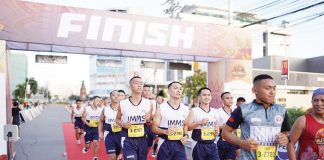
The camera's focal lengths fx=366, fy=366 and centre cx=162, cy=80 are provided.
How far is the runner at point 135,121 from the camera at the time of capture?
6.55 m

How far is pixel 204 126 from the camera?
6.73 m

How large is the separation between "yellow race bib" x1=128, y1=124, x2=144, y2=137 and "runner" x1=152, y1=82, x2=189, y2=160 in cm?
59

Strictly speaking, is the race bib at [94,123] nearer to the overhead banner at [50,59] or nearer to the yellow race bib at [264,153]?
the overhead banner at [50,59]

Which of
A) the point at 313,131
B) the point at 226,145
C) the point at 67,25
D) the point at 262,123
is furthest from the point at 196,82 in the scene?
the point at 262,123

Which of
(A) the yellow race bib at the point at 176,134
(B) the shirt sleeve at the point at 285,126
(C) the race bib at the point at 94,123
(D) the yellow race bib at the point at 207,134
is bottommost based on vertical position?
(C) the race bib at the point at 94,123

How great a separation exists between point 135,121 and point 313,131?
3.49m

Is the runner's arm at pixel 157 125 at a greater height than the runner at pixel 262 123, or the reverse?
the runner at pixel 262 123

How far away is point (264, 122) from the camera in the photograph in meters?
3.74

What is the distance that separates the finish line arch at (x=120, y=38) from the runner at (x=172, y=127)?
558 cm

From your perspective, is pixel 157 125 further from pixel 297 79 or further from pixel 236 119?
pixel 297 79

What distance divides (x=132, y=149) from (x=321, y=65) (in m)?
43.2

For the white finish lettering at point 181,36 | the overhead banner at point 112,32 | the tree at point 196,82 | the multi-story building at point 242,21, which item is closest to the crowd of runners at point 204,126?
the overhead banner at point 112,32

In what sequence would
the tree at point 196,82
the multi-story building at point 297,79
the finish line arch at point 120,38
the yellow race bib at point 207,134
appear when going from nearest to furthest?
the yellow race bib at point 207,134 < the finish line arch at point 120,38 < the multi-story building at point 297,79 < the tree at point 196,82

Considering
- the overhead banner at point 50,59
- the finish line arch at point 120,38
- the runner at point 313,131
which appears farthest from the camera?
the overhead banner at point 50,59
